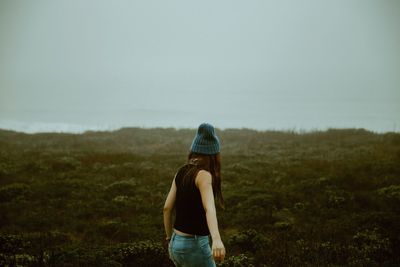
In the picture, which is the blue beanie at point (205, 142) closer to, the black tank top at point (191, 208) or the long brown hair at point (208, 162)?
the long brown hair at point (208, 162)

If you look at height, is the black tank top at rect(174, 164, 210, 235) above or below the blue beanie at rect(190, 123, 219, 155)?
below

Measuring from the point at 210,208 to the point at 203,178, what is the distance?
29cm

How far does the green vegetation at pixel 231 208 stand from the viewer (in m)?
7.51

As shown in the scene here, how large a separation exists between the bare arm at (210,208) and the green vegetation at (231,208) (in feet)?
12.6

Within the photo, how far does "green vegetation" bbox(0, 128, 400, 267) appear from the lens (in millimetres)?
7508

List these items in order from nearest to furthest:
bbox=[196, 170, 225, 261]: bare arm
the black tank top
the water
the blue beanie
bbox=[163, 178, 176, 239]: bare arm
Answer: bbox=[196, 170, 225, 261]: bare arm < the black tank top < the blue beanie < bbox=[163, 178, 176, 239]: bare arm < the water

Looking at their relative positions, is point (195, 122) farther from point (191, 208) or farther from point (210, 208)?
point (210, 208)

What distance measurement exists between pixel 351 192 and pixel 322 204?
62.4 inches

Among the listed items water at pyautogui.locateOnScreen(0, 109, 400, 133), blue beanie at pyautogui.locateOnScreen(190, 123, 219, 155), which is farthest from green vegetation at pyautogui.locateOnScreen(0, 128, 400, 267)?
water at pyautogui.locateOnScreen(0, 109, 400, 133)

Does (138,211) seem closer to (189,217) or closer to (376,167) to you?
(189,217)

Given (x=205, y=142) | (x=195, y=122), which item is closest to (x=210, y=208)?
(x=205, y=142)

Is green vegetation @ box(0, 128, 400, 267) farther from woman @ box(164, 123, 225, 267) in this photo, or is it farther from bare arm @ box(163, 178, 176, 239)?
woman @ box(164, 123, 225, 267)

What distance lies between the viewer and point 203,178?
3.61 m

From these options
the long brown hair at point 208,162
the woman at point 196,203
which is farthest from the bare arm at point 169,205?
the long brown hair at point 208,162
